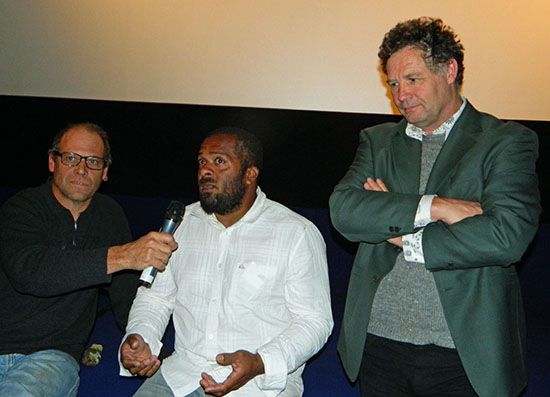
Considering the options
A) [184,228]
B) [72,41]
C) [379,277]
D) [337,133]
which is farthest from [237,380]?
[72,41]

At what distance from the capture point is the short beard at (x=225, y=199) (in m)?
2.29

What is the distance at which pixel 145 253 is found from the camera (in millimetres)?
1949

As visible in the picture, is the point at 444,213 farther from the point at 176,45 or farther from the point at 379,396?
the point at 176,45

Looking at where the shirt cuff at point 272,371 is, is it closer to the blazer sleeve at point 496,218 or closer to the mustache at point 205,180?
the blazer sleeve at point 496,218

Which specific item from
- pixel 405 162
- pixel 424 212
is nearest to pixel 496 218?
pixel 424 212

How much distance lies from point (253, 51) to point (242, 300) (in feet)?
7.84

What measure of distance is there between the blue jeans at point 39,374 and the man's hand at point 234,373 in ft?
2.06

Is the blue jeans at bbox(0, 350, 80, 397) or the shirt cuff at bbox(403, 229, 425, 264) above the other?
the shirt cuff at bbox(403, 229, 425, 264)

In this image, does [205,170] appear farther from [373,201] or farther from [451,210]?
[451,210]

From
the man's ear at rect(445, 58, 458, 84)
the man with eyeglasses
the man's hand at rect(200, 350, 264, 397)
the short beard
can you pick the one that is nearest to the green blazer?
the man's ear at rect(445, 58, 458, 84)

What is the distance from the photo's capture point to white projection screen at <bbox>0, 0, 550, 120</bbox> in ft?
12.1

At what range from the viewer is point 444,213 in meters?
1.75

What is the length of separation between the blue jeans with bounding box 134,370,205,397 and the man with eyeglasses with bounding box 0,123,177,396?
286 mm

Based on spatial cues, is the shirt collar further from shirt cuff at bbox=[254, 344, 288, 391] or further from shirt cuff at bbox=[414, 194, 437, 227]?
shirt cuff at bbox=[254, 344, 288, 391]
